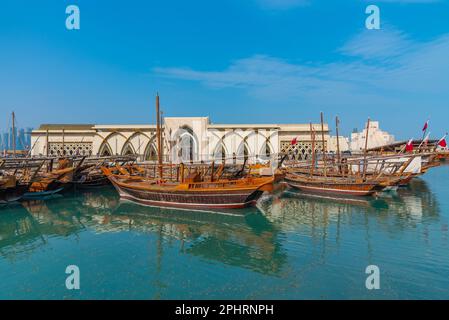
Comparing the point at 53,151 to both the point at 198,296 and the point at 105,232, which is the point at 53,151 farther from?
the point at 198,296

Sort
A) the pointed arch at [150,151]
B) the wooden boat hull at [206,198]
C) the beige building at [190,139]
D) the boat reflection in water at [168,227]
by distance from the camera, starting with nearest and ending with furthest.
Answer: the boat reflection in water at [168,227] < the wooden boat hull at [206,198] < the beige building at [190,139] < the pointed arch at [150,151]

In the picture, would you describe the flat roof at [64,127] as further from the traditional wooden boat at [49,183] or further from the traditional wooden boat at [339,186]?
the traditional wooden boat at [339,186]

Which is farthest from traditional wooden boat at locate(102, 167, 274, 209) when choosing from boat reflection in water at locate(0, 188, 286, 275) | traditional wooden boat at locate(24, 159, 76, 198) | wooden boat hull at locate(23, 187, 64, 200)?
wooden boat hull at locate(23, 187, 64, 200)

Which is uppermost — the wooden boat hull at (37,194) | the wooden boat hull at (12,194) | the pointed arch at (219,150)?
the pointed arch at (219,150)

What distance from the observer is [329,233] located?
45.7 ft

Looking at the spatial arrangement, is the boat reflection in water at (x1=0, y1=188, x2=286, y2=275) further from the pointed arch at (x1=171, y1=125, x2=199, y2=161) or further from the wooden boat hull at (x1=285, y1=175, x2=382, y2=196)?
the pointed arch at (x1=171, y1=125, x2=199, y2=161)

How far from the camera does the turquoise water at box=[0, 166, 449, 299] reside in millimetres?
8461

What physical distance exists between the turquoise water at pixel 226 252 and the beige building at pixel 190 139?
28.2m

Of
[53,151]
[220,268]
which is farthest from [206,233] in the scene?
[53,151]

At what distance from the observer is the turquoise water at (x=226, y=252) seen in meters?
8.46

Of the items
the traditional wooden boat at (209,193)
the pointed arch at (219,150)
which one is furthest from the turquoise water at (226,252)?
the pointed arch at (219,150)

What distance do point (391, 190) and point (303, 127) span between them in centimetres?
2420

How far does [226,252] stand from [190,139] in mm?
38006

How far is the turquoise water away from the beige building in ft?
92.4
